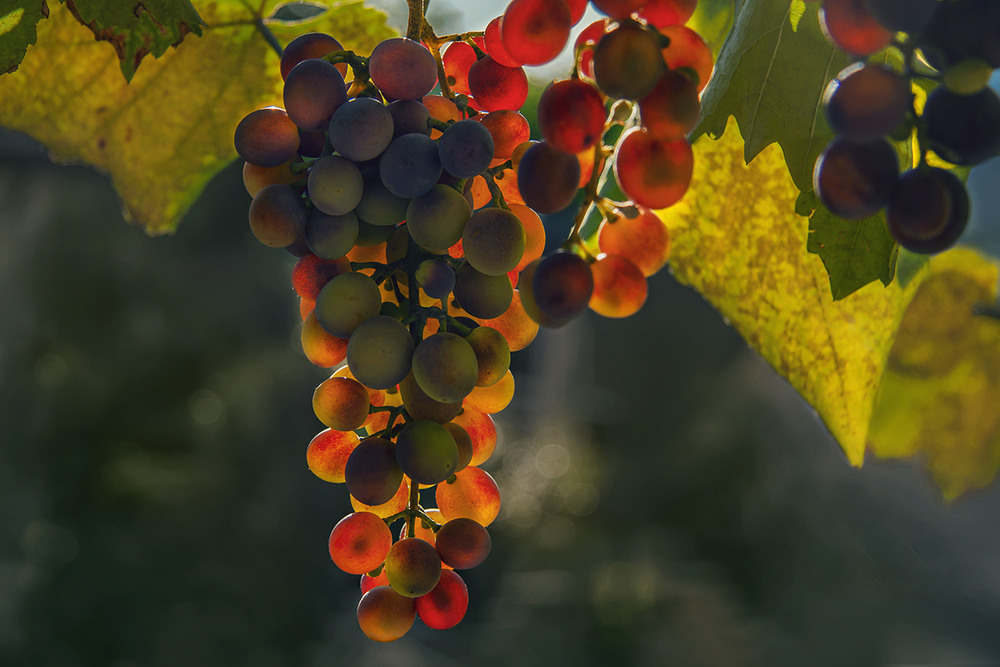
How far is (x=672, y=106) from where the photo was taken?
201mm

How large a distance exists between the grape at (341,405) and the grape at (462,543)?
2.1 inches

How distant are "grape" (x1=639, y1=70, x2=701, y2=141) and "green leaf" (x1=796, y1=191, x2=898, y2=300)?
11 cm

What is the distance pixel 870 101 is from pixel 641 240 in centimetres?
10

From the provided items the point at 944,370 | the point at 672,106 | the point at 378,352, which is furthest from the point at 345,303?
the point at 944,370

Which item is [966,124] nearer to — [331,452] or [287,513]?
[331,452]

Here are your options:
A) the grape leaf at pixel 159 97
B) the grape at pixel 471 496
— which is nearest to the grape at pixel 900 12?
the grape at pixel 471 496

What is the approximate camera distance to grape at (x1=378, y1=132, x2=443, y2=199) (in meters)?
0.25

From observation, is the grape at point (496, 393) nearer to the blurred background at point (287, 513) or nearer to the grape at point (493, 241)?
the grape at point (493, 241)

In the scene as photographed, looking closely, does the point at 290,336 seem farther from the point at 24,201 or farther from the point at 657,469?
the point at 657,469

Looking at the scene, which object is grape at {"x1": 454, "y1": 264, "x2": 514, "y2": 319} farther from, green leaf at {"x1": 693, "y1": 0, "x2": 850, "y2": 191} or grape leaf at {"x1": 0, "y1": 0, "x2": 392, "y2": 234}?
grape leaf at {"x1": 0, "y1": 0, "x2": 392, "y2": 234}

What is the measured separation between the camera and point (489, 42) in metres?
0.29

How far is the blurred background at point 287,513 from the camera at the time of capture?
325cm

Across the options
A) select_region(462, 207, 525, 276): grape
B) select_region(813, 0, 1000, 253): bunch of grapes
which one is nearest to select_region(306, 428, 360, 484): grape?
select_region(462, 207, 525, 276): grape

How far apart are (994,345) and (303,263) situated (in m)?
0.96
